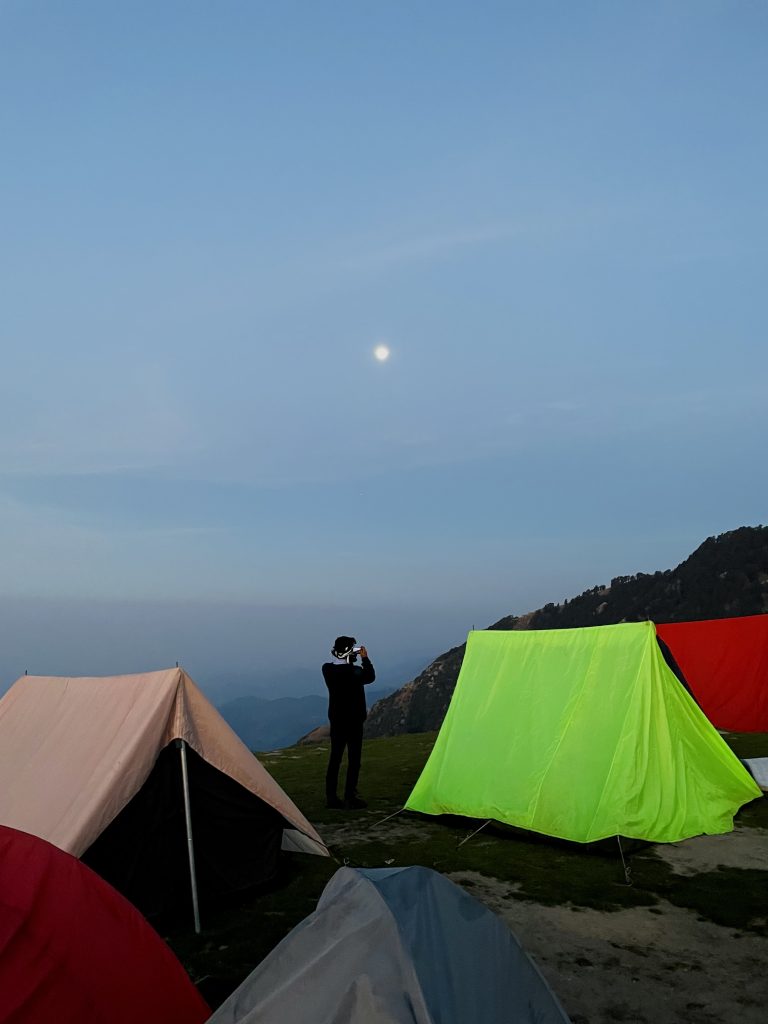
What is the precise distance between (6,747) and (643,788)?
6.60 m

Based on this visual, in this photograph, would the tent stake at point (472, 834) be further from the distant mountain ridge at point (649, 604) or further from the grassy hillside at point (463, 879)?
the distant mountain ridge at point (649, 604)

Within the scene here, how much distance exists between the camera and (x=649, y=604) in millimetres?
55969

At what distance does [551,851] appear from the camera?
7.51 m

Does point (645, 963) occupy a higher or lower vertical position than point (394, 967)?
lower

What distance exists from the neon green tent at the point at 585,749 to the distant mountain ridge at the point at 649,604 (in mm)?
34411

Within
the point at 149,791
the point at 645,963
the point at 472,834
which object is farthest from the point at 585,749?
the point at 149,791

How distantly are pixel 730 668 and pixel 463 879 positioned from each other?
44.2 ft

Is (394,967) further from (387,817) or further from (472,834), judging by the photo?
(387,817)

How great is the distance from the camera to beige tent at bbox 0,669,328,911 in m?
5.80

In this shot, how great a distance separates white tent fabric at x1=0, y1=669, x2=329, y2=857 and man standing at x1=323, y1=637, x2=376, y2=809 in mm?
2113

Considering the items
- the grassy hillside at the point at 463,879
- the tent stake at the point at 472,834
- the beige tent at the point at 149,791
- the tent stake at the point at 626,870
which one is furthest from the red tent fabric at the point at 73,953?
the tent stake at the point at 472,834

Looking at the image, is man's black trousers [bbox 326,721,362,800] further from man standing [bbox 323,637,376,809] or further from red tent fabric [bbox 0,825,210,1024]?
red tent fabric [bbox 0,825,210,1024]

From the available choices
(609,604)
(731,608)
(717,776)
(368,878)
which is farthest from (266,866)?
(609,604)

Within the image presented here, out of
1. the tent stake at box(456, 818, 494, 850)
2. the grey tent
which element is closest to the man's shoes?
the tent stake at box(456, 818, 494, 850)
